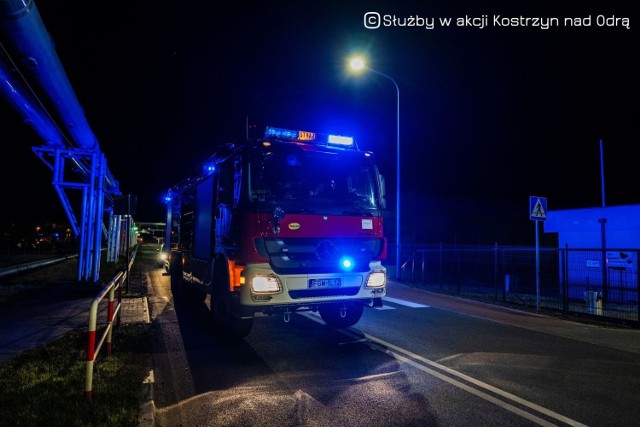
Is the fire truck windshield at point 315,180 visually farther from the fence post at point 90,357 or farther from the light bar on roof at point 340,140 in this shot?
the fence post at point 90,357

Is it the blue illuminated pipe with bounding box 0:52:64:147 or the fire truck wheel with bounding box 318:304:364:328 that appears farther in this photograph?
the blue illuminated pipe with bounding box 0:52:64:147

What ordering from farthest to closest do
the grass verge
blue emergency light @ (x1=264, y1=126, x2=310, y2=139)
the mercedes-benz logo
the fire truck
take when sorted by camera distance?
1. blue emergency light @ (x1=264, y1=126, x2=310, y2=139)
2. the mercedes-benz logo
3. the fire truck
4. the grass verge

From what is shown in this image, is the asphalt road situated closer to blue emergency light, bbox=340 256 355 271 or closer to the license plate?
the license plate

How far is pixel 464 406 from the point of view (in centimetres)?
459

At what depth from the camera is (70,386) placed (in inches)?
189

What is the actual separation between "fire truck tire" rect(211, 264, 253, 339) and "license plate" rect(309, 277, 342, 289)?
4.02ft

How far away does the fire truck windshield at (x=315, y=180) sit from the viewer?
6633 mm

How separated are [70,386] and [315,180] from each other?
4.28 meters

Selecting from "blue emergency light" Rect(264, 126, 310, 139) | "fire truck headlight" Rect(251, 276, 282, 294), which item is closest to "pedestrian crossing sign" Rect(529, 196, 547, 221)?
"blue emergency light" Rect(264, 126, 310, 139)

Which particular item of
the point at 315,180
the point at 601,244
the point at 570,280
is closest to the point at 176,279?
the point at 315,180

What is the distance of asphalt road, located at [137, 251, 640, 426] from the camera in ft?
14.3

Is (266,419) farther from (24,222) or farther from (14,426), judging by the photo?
(24,222)

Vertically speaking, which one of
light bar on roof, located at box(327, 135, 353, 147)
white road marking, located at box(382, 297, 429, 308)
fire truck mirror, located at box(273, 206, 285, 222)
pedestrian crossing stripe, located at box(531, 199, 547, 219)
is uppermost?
light bar on roof, located at box(327, 135, 353, 147)

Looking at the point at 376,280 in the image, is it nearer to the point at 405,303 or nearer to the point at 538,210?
the point at 405,303
